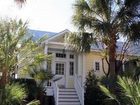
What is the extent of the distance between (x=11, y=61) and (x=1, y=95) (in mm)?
4513

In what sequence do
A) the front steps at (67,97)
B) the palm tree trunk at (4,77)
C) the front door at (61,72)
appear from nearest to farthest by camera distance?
the palm tree trunk at (4,77) → the front steps at (67,97) → the front door at (61,72)

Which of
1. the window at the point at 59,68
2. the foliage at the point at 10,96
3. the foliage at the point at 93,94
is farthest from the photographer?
the window at the point at 59,68

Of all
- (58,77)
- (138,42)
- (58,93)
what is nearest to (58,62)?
(58,77)

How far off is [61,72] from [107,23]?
20.3 feet

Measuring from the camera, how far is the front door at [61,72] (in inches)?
1038

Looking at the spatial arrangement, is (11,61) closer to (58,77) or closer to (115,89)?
(115,89)

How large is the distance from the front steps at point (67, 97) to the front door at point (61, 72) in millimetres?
1609

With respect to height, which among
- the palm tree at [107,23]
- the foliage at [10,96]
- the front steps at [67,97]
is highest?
the palm tree at [107,23]

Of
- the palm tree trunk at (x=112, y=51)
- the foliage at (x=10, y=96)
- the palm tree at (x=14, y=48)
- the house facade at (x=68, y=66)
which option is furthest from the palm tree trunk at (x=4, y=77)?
the palm tree trunk at (x=112, y=51)

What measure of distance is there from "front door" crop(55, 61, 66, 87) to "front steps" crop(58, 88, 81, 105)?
5.28 ft

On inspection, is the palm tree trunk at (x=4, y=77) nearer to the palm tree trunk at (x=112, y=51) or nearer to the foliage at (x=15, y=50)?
the foliage at (x=15, y=50)

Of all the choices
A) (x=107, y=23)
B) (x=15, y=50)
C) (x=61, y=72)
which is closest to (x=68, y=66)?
(x=61, y=72)

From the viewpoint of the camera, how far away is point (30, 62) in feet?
65.8

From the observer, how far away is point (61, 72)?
2680 cm
